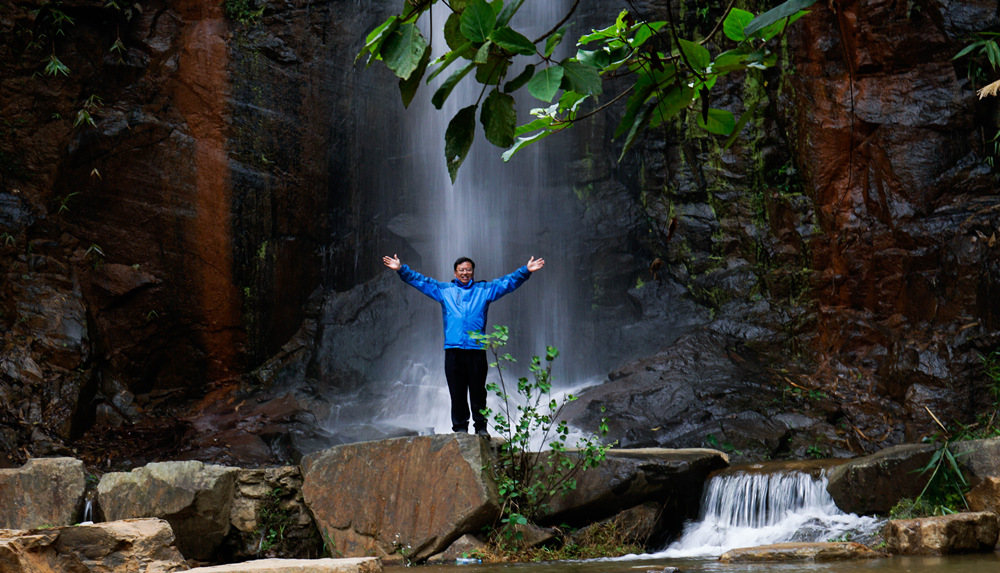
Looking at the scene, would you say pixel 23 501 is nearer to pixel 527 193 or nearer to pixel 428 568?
pixel 428 568

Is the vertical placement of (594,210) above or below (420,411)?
above

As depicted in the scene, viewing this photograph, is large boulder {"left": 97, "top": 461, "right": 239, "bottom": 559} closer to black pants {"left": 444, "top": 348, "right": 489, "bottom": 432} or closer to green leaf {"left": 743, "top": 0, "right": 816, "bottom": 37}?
black pants {"left": 444, "top": 348, "right": 489, "bottom": 432}

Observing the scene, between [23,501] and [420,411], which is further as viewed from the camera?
→ [420,411]

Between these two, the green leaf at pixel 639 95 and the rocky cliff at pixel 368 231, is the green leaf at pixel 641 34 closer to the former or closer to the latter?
the green leaf at pixel 639 95

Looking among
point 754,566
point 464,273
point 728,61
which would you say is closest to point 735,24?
point 728,61

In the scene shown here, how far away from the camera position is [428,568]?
4781 mm

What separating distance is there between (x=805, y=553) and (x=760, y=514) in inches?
67.5

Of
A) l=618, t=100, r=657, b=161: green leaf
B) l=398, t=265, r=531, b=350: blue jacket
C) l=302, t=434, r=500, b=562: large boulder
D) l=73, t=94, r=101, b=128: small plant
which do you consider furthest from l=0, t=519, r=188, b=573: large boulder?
l=73, t=94, r=101, b=128: small plant

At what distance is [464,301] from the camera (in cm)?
600

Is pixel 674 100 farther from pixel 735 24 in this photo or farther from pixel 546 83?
pixel 546 83

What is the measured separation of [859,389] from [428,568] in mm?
6138

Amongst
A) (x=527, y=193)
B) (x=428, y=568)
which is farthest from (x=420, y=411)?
(x=428, y=568)

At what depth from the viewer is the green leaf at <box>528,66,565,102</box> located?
1164mm

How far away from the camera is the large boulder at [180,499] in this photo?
18.5 feet
